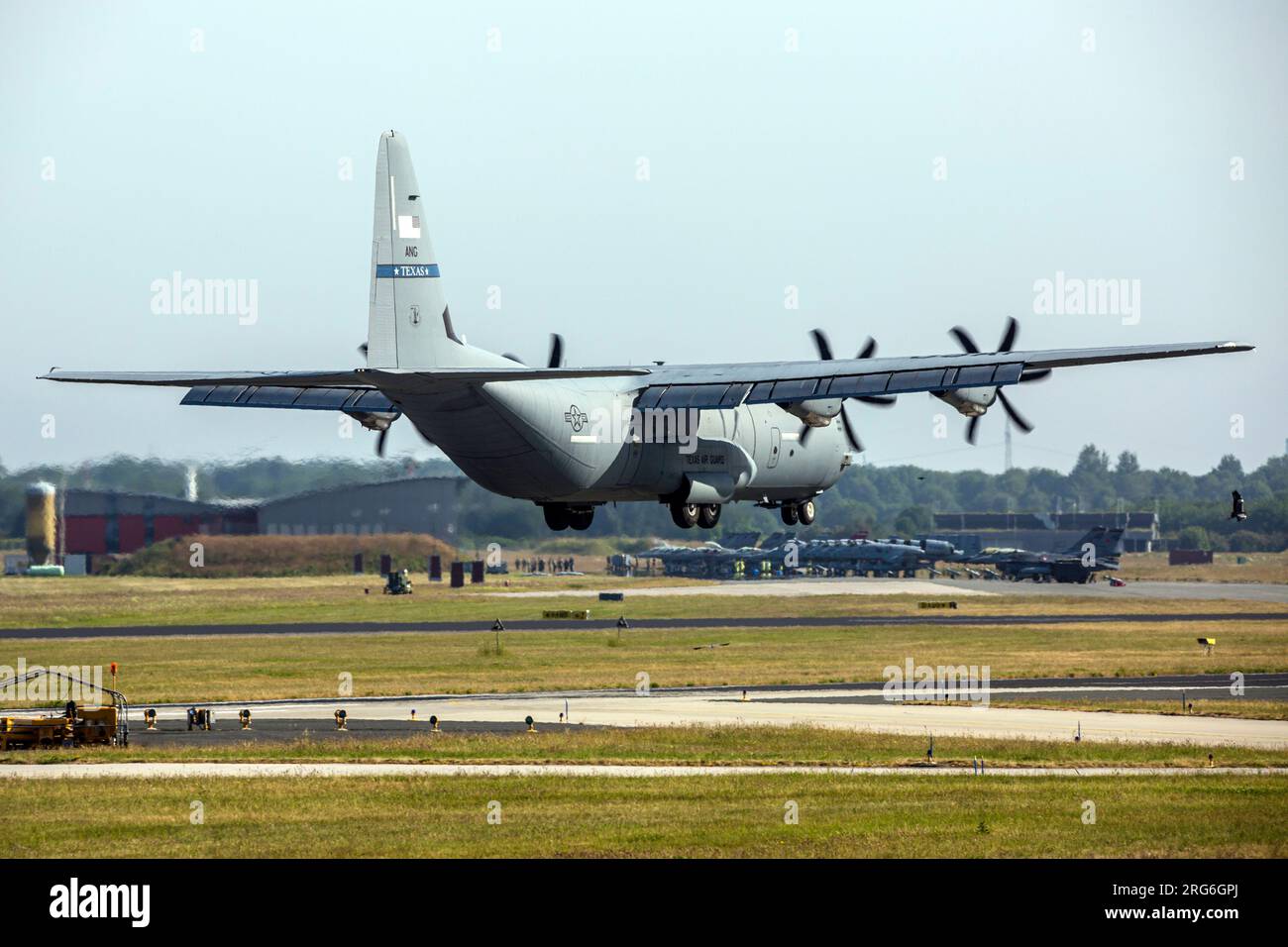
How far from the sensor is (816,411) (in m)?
51.6

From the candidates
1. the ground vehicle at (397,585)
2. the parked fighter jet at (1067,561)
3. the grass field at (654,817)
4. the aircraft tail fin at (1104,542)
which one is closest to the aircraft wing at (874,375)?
the grass field at (654,817)

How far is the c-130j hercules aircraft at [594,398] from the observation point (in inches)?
1623

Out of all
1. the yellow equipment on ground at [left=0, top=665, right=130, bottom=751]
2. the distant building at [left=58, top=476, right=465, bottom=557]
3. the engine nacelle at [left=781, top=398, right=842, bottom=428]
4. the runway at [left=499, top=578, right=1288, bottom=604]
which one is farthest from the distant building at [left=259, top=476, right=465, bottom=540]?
the yellow equipment on ground at [left=0, top=665, right=130, bottom=751]

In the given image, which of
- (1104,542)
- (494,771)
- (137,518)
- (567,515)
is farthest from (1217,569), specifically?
(494,771)

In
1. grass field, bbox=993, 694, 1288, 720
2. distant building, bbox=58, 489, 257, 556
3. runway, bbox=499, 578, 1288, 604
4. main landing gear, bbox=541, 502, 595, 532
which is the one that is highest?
main landing gear, bbox=541, 502, 595, 532

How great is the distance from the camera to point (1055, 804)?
122 ft

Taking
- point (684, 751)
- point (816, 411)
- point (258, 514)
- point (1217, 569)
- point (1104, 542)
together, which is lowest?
point (1217, 569)

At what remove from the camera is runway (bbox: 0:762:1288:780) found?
41406 millimetres

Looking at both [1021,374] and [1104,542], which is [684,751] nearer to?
[1021,374]

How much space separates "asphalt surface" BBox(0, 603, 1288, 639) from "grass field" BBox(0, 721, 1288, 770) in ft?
132

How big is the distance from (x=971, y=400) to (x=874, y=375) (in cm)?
398

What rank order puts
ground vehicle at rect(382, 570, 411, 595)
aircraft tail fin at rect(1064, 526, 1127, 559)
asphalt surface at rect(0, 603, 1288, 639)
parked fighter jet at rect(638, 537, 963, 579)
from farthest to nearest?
parked fighter jet at rect(638, 537, 963, 579)
aircraft tail fin at rect(1064, 526, 1127, 559)
ground vehicle at rect(382, 570, 411, 595)
asphalt surface at rect(0, 603, 1288, 639)

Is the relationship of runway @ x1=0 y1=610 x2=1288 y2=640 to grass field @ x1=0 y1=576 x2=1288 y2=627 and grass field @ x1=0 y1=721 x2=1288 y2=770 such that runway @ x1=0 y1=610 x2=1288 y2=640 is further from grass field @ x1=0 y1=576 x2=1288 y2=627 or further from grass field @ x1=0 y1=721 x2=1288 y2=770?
grass field @ x1=0 y1=721 x2=1288 y2=770

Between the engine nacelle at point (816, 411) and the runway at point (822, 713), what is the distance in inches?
396
